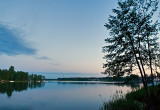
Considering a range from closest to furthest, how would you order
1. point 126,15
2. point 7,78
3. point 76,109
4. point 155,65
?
1. point 155,65
2. point 126,15
3. point 76,109
4. point 7,78

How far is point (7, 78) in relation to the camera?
14888cm

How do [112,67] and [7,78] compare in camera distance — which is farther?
[7,78]

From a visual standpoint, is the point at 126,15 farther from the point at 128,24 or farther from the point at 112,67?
the point at 112,67

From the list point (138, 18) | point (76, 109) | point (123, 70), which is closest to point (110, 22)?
point (138, 18)

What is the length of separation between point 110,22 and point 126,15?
1.68m

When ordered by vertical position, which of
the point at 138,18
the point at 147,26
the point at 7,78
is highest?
the point at 138,18

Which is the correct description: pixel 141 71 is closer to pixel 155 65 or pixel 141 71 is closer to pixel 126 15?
pixel 155 65

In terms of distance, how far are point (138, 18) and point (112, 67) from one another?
5.34m

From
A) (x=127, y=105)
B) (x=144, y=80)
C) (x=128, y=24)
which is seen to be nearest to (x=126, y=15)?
(x=128, y=24)

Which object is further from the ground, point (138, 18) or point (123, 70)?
point (138, 18)

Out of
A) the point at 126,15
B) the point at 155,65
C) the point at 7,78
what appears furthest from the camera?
the point at 7,78

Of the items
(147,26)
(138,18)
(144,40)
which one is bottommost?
(144,40)

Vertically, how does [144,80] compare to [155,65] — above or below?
below

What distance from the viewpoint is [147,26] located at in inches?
540
